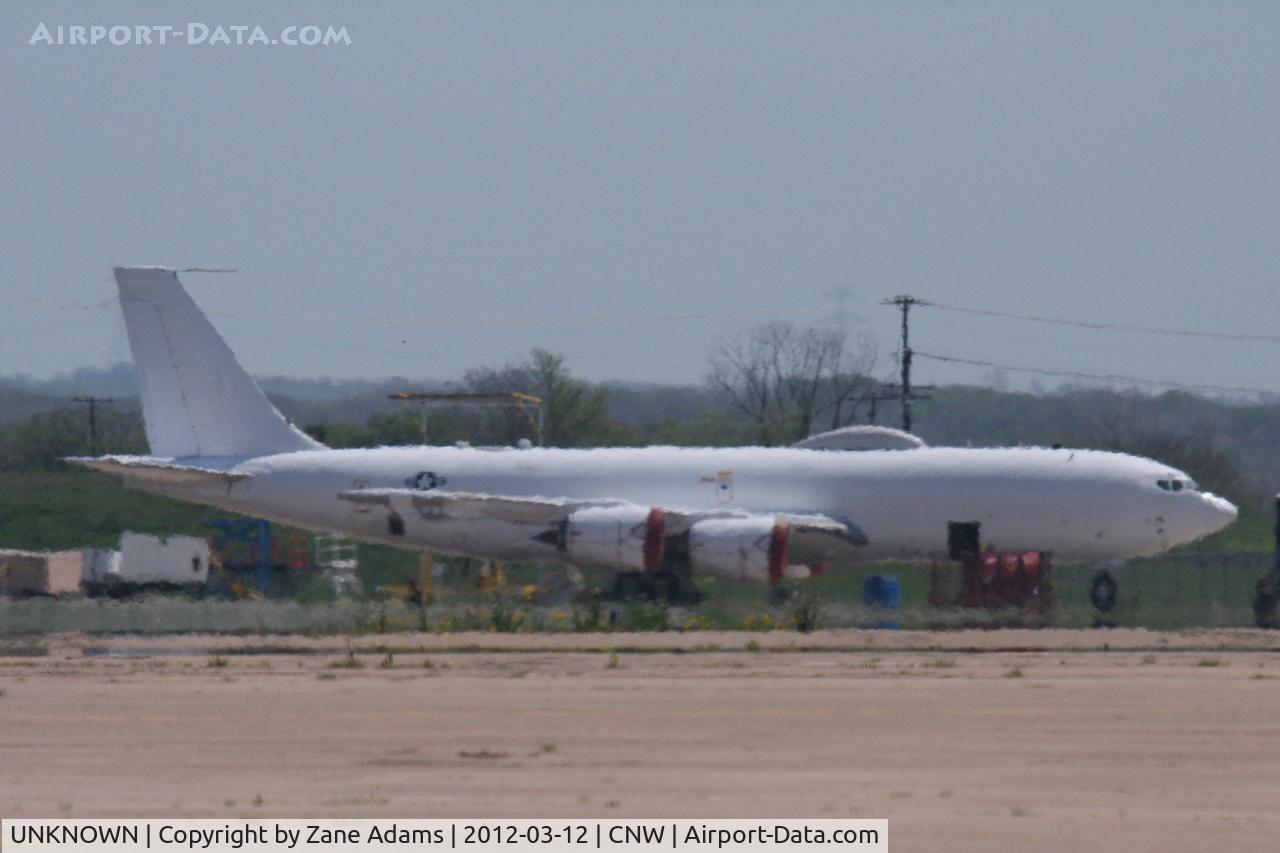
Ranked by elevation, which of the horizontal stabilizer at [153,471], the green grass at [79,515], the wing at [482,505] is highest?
the horizontal stabilizer at [153,471]

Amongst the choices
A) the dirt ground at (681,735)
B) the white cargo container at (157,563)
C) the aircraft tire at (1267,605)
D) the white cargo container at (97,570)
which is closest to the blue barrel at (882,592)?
the aircraft tire at (1267,605)

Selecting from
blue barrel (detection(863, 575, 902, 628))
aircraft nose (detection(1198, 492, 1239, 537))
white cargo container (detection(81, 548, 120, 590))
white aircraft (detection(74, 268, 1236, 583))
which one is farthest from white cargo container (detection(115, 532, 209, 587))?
aircraft nose (detection(1198, 492, 1239, 537))

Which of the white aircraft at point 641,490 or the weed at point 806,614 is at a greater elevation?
the white aircraft at point 641,490

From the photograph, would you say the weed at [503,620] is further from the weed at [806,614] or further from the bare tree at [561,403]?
the bare tree at [561,403]

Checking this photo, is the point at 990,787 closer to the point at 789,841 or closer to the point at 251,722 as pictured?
the point at 789,841

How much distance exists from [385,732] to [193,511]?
51.5 meters

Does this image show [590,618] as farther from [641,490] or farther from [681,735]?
[681,735]

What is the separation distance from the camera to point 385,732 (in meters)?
21.8

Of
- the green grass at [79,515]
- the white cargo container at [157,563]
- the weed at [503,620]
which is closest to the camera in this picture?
the weed at [503,620]

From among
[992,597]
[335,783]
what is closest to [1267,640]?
[992,597]

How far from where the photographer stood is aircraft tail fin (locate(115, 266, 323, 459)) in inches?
1962

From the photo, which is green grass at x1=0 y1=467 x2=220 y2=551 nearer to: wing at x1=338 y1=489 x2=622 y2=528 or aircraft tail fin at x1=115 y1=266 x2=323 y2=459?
aircraft tail fin at x1=115 y1=266 x2=323 y2=459

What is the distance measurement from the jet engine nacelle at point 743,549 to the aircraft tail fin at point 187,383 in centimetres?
1162

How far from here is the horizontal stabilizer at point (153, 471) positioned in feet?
152
